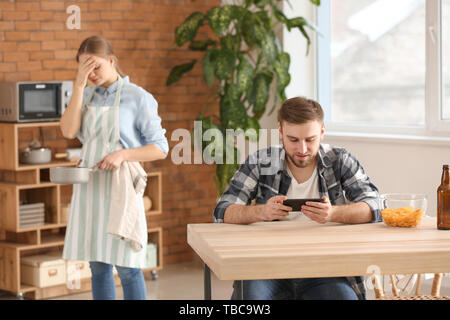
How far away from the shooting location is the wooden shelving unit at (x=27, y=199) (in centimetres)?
475

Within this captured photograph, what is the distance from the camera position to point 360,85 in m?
5.25

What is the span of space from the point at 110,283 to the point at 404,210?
4.93 feet

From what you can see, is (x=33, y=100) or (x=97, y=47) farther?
(x=33, y=100)

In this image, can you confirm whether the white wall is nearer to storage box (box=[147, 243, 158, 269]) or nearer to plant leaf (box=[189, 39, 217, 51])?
plant leaf (box=[189, 39, 217, 51])

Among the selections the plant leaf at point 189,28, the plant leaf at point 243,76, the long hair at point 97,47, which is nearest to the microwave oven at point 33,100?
the plant leaf at point 189,28

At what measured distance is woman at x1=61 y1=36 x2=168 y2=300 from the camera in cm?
349

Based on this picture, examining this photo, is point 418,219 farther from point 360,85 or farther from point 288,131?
point 360,85

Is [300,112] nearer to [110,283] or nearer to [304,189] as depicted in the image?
[304,189]

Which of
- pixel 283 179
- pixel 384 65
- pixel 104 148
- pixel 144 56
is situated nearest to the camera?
pixel 283 179

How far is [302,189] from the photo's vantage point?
2.92 m

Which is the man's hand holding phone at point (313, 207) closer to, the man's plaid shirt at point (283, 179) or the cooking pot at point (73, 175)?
the man's plaid shirt at point (283, 179)

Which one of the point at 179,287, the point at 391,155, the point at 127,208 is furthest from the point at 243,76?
the point at 127,208

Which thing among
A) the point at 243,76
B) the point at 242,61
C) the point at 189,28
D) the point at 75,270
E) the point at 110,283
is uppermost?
the point at 189,28

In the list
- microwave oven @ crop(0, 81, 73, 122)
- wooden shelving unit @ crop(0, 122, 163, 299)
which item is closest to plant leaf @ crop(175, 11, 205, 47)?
microwave oven @ crop(0, 81, 73, 122)
